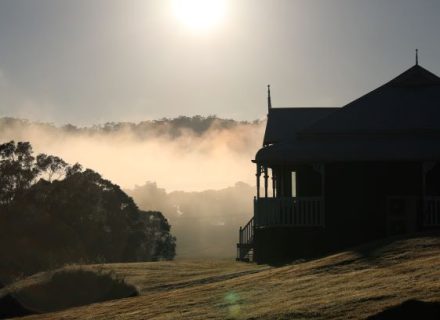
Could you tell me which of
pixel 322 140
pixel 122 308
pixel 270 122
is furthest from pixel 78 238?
pixel 122 308

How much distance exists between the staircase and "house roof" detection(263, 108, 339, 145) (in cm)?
403

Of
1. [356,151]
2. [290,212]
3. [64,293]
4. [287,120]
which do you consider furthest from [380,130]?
[64,293]

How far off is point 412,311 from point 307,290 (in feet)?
15.4

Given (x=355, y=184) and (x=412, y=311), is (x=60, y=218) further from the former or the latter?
(x=412, y=311)

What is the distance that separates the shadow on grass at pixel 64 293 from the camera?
2633cm

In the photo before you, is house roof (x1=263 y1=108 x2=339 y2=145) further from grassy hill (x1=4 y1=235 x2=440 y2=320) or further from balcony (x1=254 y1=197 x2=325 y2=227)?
grassy hill (x1=4 y1=235 x2=440 y2=320)

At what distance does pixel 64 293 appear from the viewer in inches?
1078

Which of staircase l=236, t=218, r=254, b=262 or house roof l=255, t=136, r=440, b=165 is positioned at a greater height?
house roof l=255, t=136, r=440, b=165

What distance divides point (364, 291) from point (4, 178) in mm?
62306

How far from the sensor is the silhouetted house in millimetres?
32719

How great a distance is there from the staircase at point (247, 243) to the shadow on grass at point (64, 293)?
10.6 metres

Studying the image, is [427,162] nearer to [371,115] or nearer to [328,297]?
[371,115]

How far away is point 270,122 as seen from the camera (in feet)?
133

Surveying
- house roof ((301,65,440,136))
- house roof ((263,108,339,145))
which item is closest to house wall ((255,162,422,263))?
house roof ((301,65,440,136))
